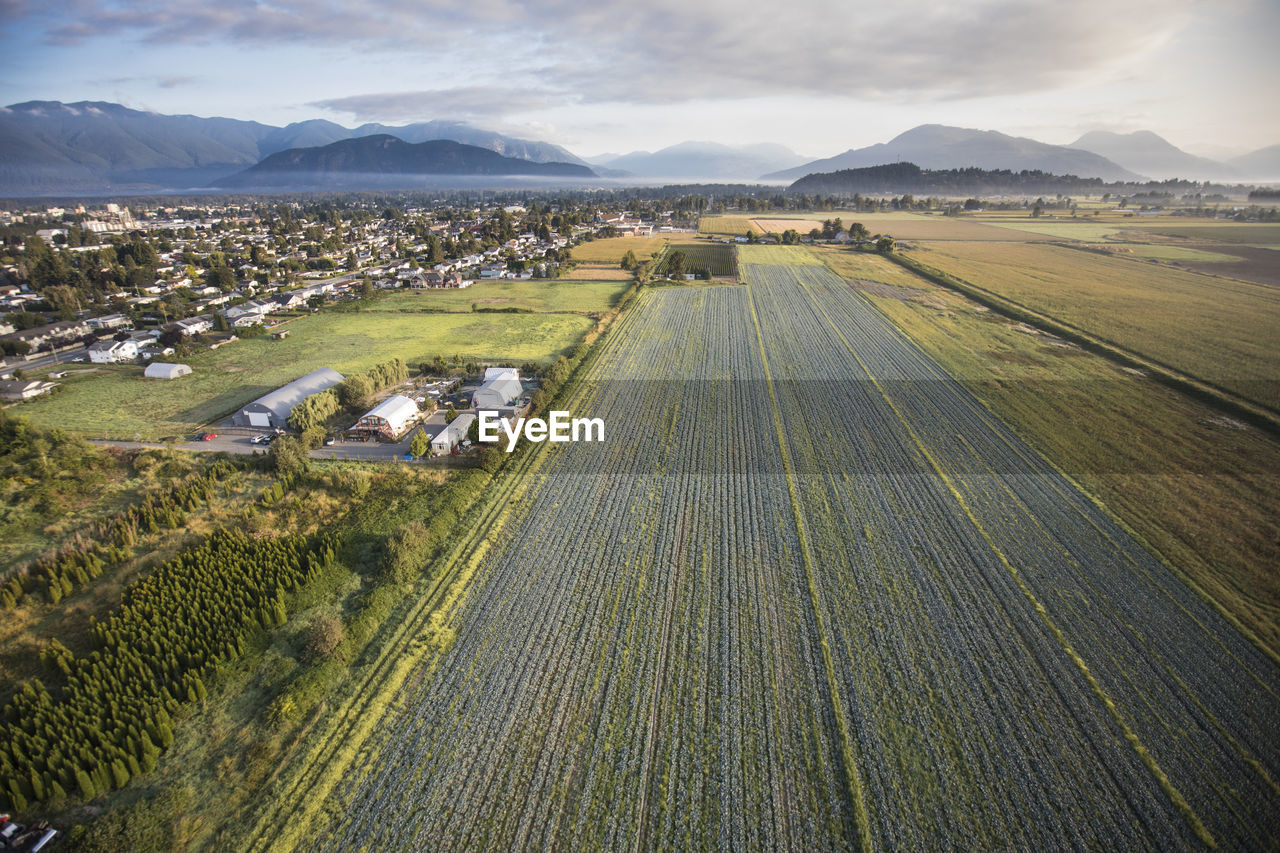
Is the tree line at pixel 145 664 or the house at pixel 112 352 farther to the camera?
the house at pixel 112 352

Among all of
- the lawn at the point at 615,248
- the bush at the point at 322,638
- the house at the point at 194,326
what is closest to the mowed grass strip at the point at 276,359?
the house at the point at 194,326

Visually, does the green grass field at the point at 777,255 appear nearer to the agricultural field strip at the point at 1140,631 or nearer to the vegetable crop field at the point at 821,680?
the agricultural field strip at the point at 1140,631

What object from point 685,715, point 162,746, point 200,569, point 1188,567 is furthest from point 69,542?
point 1188,567

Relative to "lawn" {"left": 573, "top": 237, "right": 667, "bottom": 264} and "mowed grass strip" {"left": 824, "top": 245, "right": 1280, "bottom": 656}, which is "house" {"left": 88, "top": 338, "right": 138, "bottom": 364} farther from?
"mowed grass strip" {"left": 824, "top": 245, "right": 1280, "bottom": 656}

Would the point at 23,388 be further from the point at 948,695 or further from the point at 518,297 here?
the point at 948,695

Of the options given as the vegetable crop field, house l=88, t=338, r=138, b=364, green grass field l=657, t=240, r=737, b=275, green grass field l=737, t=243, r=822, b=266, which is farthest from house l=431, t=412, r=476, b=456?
green grass field l=737, t=243, r=822, b=266

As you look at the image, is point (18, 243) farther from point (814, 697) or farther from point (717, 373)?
point (814, 697)

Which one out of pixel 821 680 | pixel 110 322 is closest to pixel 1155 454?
pixel 821 680
